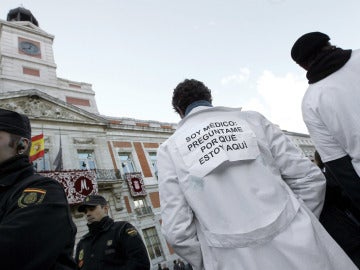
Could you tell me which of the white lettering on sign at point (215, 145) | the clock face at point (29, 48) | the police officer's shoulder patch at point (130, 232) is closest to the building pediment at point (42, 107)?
the clock face at point (29, 48)

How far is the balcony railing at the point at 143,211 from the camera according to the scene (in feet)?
60.8

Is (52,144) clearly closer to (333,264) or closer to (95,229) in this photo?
(95,229)

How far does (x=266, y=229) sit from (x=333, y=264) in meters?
0.46

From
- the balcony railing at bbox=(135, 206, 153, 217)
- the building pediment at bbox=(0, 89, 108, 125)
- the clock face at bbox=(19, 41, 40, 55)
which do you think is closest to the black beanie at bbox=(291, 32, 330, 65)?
the building pediment at bbox=(0, 89, 108, 125)

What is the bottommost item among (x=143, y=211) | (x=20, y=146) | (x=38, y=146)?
(x=20, y=146)

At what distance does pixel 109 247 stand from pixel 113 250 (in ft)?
0.25

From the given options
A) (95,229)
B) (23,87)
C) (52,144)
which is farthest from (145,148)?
(95,229)

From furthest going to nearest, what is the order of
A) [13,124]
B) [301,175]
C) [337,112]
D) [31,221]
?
[337,112] → [301,175] → [13,124] → [31,221]

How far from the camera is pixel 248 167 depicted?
75.2 inches

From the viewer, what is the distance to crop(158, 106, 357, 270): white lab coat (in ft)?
5.39

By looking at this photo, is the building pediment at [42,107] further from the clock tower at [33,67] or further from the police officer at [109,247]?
the police officer at [109,247]

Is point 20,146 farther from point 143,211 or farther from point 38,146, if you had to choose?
point 143,211

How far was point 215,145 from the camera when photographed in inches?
79.0

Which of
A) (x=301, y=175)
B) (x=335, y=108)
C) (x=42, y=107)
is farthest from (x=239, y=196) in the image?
(x=42, y=107)
